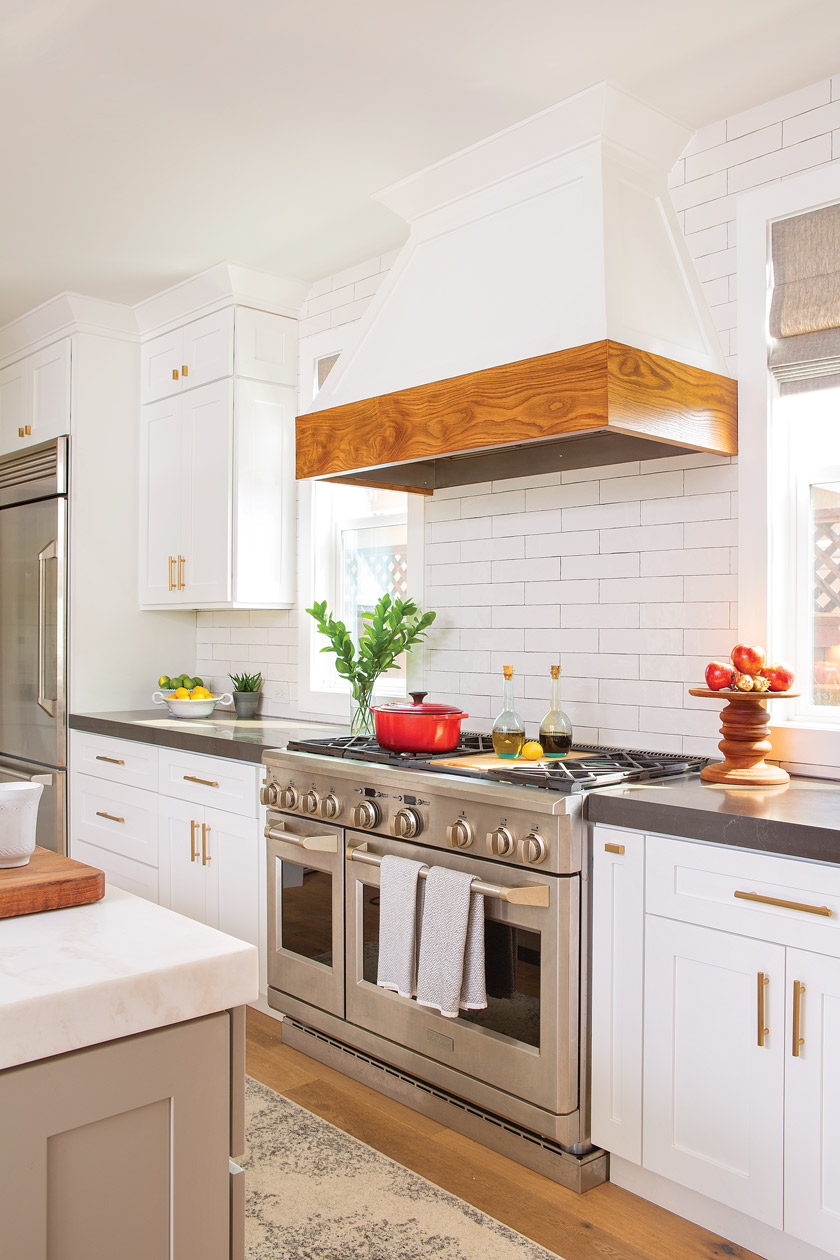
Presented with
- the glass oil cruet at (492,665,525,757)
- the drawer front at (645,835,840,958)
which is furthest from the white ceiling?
the drawer front at (645,835,840,958)

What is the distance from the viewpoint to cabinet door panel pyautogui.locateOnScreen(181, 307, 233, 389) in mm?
4109

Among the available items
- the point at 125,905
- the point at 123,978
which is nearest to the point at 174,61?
the point at 125,905

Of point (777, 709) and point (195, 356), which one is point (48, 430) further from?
point (777, 709)

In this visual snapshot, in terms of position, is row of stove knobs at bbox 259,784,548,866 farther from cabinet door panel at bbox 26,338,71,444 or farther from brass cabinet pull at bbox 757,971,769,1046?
cabinet door panel at bbox 26,338,71,444

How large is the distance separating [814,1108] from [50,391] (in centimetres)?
428

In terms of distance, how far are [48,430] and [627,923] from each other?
3.68 metres

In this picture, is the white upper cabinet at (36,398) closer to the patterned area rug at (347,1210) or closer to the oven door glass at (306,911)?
the oven door glass at (306,911)

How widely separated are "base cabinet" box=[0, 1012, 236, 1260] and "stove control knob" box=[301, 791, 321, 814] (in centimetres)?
181

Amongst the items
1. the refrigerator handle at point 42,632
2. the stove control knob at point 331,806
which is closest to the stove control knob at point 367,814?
the stove control knob at point 331,806

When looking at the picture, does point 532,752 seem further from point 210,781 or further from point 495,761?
point 210,781

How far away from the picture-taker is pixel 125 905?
135 centimetres

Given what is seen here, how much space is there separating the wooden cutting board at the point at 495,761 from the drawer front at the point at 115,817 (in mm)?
1655

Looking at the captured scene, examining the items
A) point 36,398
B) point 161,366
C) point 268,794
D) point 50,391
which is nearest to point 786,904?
point 268,794

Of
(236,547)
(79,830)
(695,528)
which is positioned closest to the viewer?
(695,528)
